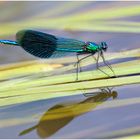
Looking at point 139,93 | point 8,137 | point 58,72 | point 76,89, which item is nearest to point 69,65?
point 58,72

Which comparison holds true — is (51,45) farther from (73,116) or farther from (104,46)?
(73,116)

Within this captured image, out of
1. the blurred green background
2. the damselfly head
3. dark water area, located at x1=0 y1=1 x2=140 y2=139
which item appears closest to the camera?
dark water area, located at x1=0 y1=1 x2=140 y2=139

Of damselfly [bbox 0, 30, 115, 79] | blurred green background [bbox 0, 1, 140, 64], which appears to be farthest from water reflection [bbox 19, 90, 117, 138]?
blurred green background [bbox 0, 1, 140, 64]

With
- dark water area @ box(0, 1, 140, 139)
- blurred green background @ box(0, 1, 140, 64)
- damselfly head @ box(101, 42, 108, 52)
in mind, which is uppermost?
blurred green background @ box(0, 1, 140, 64)

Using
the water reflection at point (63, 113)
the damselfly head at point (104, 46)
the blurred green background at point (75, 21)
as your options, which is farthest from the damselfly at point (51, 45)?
the water reflection at point (63, 113)

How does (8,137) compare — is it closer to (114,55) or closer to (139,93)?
(139,93)

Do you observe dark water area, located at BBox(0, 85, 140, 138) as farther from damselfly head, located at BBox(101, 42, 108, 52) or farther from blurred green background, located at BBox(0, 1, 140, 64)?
blurred green background, located at BBox(0, 1, 140, 64)
